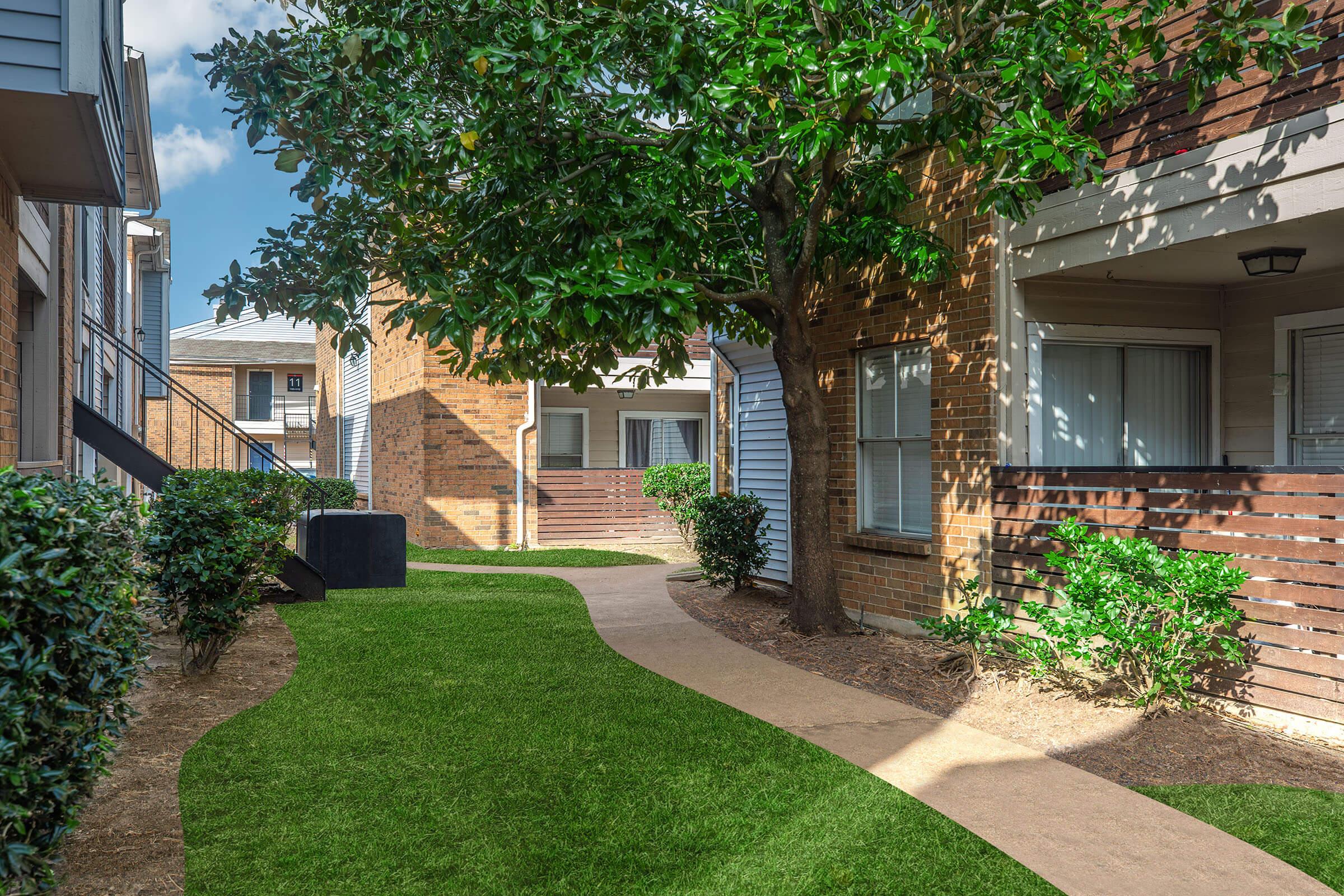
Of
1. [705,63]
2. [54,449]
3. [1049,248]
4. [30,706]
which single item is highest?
[705,63]

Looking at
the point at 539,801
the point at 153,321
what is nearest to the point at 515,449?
the point at 153,321

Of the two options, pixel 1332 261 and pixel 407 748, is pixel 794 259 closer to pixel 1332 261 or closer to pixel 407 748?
pixel 1332 261

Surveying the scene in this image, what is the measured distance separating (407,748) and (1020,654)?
392cm

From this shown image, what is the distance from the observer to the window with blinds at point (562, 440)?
19391 millimetres

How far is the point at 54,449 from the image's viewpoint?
708 cm

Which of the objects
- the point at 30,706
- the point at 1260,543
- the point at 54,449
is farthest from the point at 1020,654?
the point at 54,449

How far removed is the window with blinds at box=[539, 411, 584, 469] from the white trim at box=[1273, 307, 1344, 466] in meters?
13.5

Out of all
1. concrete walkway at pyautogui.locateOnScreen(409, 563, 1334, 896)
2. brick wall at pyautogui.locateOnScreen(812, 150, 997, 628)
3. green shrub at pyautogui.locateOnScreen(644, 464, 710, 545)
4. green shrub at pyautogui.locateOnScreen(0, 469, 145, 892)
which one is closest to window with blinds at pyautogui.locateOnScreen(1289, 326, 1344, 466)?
brick wall at pyautogui.locateOnScreen(812, 150, 997, 628)

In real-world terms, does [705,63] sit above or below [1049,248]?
above

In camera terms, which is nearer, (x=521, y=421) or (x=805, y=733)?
(x=805, y=733)

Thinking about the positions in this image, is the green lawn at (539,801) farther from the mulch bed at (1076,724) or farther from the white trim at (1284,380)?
the white trim at (1284,380)

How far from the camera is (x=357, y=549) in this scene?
1152 cm

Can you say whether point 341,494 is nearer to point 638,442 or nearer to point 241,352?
point 638,442

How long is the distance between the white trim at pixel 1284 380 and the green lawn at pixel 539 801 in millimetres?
5065
